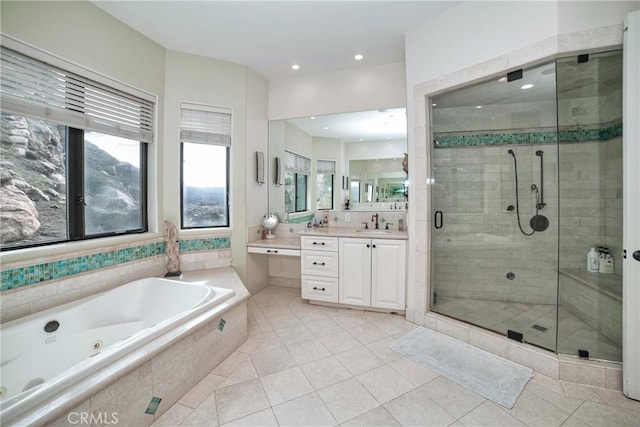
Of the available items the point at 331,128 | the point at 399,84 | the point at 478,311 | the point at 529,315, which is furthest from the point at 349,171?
the point at 529,315

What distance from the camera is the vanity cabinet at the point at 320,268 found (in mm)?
2852

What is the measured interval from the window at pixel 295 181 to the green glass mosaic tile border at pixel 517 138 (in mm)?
1690

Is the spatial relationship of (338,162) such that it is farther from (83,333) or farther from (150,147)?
(83,333)

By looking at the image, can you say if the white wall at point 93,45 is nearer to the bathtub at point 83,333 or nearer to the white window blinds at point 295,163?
the bathtub at point 83,333

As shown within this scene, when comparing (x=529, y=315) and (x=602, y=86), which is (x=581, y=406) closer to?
(x=529, y=315)

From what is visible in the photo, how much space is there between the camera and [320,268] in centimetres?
290

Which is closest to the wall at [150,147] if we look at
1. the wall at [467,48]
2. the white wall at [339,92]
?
the white wall at [339,92]

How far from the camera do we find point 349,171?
3330mm

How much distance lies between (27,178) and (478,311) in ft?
12.5

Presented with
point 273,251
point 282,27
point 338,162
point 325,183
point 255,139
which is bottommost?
point 273,251

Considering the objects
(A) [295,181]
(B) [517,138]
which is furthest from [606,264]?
(A) [295,181]

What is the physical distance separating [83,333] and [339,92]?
3.32 m

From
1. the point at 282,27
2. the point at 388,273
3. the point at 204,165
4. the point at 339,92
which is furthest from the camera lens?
the point at 339,92

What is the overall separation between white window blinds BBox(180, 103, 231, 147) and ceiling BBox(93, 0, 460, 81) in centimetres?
59
